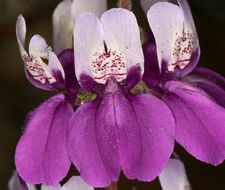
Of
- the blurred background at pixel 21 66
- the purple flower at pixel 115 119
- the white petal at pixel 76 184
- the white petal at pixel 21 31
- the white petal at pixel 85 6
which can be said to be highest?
the white petal at pixel 21 31

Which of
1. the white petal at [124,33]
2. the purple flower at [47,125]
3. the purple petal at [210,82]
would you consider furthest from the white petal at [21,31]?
the purple petal at [210,82]

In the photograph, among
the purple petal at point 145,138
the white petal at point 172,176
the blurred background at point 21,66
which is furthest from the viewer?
the blurred background at point 21,66

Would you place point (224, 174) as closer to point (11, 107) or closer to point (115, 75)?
point (11, 107)

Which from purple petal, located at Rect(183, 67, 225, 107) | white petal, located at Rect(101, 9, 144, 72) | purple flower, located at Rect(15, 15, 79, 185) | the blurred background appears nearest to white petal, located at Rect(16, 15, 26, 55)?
purple flower, located at Rect(15, 15, 79, 185)

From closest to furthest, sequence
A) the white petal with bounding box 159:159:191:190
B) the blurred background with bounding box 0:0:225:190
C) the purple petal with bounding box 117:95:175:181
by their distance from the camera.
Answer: the purple petal with bounding box 117:95:175:181
the white petal with bounding box 159:159:191:190
the blurred background with bounding box 0:0:225:190

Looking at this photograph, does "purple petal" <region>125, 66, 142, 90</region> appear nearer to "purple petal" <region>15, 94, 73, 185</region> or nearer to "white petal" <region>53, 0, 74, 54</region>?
"purple petal" <region>15, 94, 73, 185</region>

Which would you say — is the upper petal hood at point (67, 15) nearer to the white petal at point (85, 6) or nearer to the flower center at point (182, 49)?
the white petal at point (85, 6)
